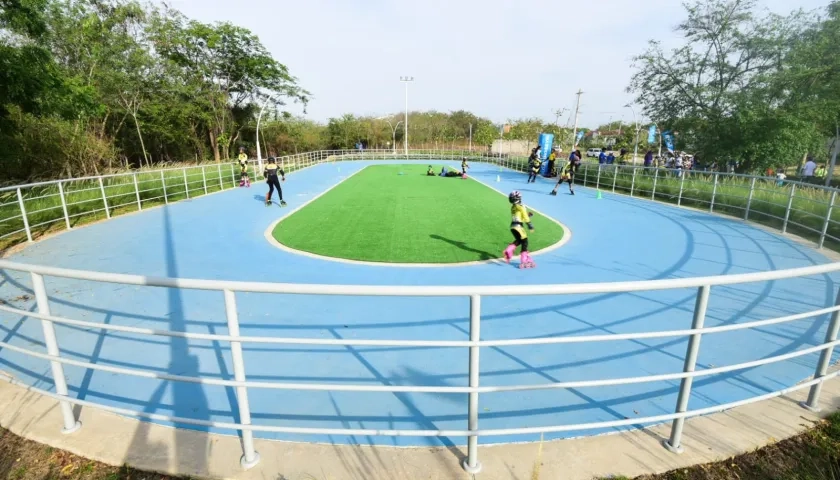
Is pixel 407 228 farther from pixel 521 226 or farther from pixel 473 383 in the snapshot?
pixel 473 383

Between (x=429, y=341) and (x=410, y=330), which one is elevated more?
(x=429, y=341)

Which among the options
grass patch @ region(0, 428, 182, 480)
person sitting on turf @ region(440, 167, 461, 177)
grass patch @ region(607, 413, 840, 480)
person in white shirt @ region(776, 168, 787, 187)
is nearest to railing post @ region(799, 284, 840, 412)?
grass patch @ region(607, 413, 840, 480)

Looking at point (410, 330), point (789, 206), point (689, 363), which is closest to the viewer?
point (689, 363)

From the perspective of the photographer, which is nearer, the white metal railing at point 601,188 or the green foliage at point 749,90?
the white metal railing at point 601,188

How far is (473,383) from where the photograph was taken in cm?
232

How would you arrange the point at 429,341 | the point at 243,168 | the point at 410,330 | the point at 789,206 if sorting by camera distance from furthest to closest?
1. the point at 243,168
2. the point at 789,206
3. the point at 410,330
4. the point at 429,341

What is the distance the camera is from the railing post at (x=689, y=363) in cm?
237

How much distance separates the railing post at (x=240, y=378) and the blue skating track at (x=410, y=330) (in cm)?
48

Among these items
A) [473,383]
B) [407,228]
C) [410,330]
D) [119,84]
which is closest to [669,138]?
[407,228]

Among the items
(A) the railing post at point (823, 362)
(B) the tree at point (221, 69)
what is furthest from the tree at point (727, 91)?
(B) the tree at point (221, 69)

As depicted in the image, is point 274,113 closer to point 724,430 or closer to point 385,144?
point 385,144

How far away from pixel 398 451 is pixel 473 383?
0.91m

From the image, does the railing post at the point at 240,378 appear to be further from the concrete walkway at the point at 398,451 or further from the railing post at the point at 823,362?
the railing post at the point at 823,362

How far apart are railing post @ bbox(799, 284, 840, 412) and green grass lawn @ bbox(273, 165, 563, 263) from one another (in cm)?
528
